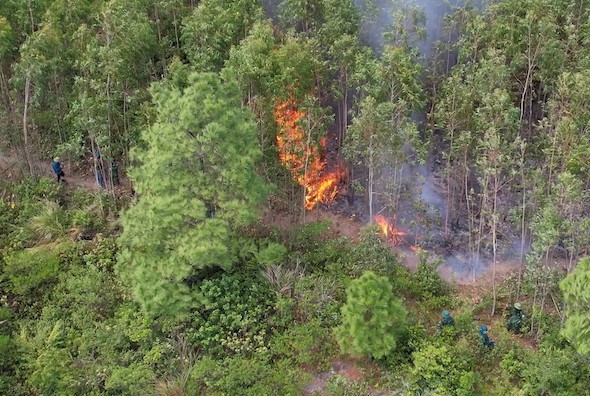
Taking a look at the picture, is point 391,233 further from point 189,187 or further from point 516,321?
point 189,187

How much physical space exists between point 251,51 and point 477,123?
302 inches

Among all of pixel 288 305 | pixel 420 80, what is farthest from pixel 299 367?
pixel 420 80

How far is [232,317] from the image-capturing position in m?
16.8

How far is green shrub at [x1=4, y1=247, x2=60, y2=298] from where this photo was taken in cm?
1822

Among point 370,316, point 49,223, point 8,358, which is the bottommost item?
point 8,358

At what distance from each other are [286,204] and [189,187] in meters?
6.36

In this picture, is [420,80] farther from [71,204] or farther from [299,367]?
[71,204]

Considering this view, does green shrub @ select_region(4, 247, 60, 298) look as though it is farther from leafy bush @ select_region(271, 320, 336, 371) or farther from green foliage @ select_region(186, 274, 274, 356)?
leafy bush @ select_region(271, 320, 336, 371)

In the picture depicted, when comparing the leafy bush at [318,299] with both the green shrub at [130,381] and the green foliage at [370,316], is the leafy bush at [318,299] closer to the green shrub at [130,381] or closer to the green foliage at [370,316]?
the green foliage at [370,316]

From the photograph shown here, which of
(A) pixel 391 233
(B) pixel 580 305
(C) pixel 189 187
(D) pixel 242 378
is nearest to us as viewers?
(B) pixel 580 305

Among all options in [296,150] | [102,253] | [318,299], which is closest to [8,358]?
[102,253]

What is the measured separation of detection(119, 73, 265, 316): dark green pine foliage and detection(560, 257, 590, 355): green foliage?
8.19 m

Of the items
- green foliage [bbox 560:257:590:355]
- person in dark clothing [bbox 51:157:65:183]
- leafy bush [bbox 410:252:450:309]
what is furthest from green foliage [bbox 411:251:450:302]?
person in dark clothing [bbox 51:157:65:183]

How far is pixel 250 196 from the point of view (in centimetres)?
1591
